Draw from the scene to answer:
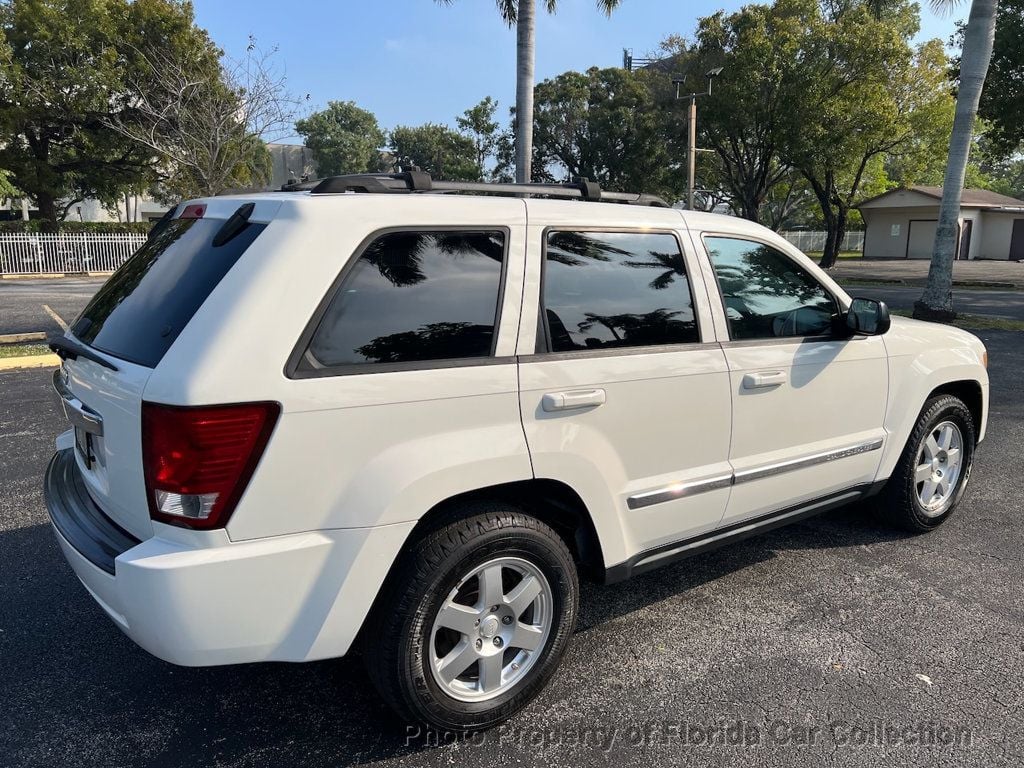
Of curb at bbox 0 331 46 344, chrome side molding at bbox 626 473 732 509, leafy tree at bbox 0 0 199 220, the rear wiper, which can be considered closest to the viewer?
the rear wiper

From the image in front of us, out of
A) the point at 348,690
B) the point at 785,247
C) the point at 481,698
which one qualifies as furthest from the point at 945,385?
the point at 348,690

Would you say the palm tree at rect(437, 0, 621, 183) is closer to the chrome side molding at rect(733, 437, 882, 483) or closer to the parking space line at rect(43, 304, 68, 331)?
the parking space line at rect(43, 304, 68, 331)

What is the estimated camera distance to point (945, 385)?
4.26 m

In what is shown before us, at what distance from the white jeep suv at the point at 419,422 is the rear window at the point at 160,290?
1cm

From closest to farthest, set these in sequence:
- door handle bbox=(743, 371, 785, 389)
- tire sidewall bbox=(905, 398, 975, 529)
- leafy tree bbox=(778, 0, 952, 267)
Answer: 1. door handle bbox=(743, 371, 785, 389)
2. tire sidewall bbox=(905, 398, 975, 529)
3. leafy tree bbox=(778, 0, 952, 267)

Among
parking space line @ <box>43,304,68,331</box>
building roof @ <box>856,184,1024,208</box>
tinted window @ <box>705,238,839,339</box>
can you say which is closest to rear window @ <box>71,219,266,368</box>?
tinted window @ <box>705,238,839,339</box>

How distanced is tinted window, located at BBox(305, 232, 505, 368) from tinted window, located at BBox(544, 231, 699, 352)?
0.26 m

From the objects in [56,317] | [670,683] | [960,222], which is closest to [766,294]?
[670,683]

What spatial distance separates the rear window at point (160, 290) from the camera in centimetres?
233

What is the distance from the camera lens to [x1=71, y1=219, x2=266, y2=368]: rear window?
233 centimetres

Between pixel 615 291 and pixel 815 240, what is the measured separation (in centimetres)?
5562

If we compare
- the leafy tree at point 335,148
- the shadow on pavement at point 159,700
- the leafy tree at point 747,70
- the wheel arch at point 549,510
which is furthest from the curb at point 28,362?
the leafy tree at point 335,148

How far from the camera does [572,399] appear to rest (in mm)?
2635

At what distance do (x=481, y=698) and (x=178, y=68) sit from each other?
76.0 ft
